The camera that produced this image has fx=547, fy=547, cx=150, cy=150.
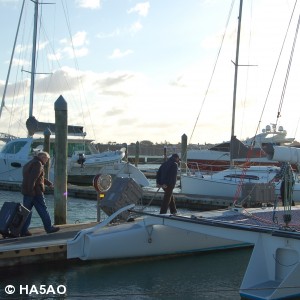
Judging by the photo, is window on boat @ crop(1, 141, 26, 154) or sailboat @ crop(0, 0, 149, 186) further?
window on boat @ crop(1, 141, 26, 154)

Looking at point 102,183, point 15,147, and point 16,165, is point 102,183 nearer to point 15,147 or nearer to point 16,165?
point 16,165

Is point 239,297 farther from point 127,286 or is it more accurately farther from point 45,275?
point 45,275

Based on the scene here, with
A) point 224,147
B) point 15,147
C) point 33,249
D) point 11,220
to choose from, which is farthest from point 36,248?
point 224,147

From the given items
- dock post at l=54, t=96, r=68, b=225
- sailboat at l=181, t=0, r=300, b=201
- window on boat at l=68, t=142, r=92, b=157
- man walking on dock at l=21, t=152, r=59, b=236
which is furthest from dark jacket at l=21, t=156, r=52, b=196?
window on boat at l=68, t=142, r=92, b=157

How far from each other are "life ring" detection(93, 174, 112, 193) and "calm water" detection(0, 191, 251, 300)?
119 inches

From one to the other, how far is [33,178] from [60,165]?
8.76 ft

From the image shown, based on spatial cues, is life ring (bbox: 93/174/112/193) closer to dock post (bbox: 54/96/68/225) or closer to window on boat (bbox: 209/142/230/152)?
dock post (bbox: 54/96/68/225)

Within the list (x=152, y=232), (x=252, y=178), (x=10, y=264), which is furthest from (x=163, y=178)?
(x=252, y=178)

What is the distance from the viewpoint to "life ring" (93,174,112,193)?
42.5ft

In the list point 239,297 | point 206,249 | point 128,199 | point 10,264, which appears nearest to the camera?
point 239,297

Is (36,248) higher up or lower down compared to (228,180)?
lower down

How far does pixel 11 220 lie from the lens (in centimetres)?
1018

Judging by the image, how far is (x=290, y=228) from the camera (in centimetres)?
820

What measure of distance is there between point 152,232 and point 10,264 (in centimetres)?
262
